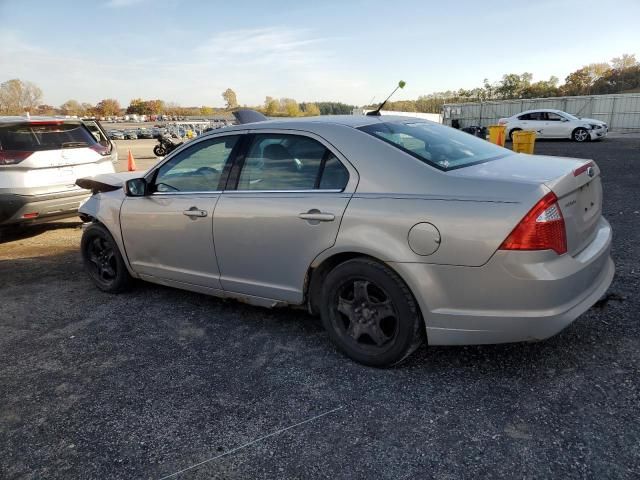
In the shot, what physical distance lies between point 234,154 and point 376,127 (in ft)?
3.66

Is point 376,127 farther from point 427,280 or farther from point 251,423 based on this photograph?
point 251,423

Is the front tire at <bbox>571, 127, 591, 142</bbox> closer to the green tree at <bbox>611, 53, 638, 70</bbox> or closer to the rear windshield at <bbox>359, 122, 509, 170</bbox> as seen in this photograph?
the rear windshield at <bbox>359, 122, 509, 170</bbox>

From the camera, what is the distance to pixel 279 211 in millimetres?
3242

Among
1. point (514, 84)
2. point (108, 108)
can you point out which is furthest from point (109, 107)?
point (514, 84)

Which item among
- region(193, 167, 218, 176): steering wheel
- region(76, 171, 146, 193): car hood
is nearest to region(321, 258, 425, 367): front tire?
region(193, 167, 218, 176): steering wheel

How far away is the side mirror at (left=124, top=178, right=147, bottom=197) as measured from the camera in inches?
161

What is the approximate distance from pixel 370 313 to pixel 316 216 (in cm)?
70

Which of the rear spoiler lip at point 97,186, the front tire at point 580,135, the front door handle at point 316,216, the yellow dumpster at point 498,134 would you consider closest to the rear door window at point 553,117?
the front tire at point 580,135

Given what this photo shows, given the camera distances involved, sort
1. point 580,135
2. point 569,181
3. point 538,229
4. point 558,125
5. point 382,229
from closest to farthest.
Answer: point 538,229
point 569,181
point 382,229
point 580,135
point 558,125


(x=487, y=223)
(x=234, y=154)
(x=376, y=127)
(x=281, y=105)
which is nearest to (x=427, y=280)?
(x=487, y=223)

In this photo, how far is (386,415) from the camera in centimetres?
257

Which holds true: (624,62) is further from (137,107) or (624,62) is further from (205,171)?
(137,107)

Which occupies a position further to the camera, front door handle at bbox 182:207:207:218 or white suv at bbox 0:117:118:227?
white suv at bbox 0:117:118:227

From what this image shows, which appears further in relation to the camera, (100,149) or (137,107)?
(137,107)
